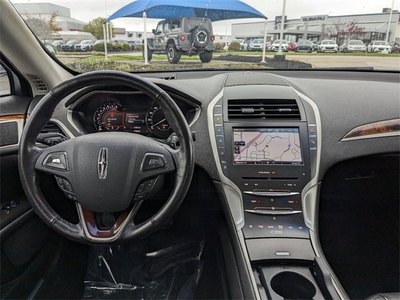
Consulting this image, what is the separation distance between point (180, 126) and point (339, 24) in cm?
136

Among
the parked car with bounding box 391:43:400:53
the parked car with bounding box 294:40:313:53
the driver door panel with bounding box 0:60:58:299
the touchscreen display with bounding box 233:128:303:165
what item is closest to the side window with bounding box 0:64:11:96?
the driver door panel with bounding box 0:60:58:299

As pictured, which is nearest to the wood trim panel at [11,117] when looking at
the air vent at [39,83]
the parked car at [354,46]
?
the air vent at [39,83]

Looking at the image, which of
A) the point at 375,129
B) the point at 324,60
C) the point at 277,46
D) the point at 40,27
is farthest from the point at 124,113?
the point at 375,129

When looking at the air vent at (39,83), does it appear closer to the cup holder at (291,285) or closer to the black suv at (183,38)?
the black suv at (183,38)

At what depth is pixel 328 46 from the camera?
6.57 ft

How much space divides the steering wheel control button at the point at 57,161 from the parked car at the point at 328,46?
63.1 inches

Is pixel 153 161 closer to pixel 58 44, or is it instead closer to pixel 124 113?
pixel 124 113

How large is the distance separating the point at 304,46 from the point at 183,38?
743 millimetres

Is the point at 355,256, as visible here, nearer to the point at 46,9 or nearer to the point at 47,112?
the point at 47,112

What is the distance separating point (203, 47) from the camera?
2004 mm

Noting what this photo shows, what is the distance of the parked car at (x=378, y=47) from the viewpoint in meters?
1.92

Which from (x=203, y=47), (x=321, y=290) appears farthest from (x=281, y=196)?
(x=203, y=47)

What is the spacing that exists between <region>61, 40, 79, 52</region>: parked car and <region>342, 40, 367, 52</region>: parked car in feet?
5.39

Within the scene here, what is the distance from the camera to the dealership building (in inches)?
76.0
